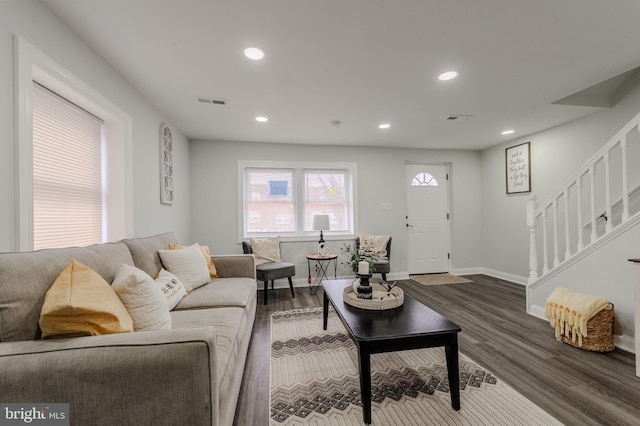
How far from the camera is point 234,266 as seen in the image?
2877mm

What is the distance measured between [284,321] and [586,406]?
92.4 inches

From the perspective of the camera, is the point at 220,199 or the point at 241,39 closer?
the point at 241,39

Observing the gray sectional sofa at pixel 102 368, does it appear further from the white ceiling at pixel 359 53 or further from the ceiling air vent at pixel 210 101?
the ceiling air vent at pixel 210 101

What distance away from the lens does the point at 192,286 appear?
230 cm

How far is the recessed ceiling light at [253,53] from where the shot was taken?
1.96 metres

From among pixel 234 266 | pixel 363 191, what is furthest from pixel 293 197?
pixel 234 266

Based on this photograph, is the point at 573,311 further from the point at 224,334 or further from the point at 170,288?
the point at 170,288

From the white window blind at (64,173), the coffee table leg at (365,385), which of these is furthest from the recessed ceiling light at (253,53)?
the coffee table leg at (365,385)

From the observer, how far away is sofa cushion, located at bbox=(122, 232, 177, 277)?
201 cm

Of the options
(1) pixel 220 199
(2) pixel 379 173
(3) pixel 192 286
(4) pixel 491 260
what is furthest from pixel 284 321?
(4) pixel 491 260

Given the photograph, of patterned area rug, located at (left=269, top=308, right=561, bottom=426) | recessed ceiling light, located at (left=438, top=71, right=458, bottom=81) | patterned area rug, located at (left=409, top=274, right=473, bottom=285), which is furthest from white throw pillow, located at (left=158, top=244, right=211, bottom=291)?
patterned area rug, located at (left=409, top=274, right=473, bottom=285)

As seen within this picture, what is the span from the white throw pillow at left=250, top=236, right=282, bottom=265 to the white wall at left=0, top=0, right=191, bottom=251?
3.39 ft

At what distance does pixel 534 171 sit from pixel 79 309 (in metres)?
5.39

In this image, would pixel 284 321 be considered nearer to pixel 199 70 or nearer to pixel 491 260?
pixel 199 70
